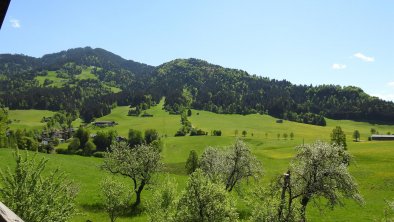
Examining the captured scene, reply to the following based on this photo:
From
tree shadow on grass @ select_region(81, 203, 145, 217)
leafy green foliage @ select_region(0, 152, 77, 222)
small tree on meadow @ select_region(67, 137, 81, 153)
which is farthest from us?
small tree on meadow @ select_region(67, 137, 81, 153)

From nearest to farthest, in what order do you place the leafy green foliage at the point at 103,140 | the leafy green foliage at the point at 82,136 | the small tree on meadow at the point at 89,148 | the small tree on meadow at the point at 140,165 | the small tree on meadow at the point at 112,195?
the small tree on meadow at the point at 112,195 → the small tree on meadow at the point at 140,165 → the small tree on meadow at the point at 89,148 → the leafy green foliage at the point at 103,140 → the leafy green foliage at the point at 82,136

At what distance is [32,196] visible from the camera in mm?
26250

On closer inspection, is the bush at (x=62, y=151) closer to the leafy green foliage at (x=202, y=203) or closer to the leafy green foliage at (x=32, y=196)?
the leafy green foliage at (x=202, y=203)

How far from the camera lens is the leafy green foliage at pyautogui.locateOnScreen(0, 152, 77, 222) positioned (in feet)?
83.4

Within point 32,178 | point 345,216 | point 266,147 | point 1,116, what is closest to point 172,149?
point 266,147

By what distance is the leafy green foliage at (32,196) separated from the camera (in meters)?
25.4

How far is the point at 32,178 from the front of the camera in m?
27.5

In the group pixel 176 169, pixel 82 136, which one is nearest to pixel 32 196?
pixel 176 169

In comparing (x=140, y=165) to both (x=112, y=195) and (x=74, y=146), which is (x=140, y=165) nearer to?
(x=112, y=195)

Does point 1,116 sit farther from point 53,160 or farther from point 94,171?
point 94,171

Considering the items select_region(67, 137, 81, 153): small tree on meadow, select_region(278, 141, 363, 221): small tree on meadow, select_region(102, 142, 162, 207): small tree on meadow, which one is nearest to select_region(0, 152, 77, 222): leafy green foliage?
select_region(278, 141, 363, 221): small tree on meadow

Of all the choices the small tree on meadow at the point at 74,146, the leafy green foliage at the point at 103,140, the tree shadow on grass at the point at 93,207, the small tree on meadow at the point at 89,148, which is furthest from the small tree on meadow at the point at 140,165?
the leafy green foliage at the point at 103,140

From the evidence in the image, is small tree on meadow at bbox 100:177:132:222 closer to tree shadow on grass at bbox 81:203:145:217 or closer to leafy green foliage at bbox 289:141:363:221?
tree shadow on grass at bbox 81:203:145:217

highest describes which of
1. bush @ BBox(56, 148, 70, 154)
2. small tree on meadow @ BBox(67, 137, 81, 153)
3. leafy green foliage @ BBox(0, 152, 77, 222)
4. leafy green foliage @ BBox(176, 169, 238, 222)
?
leafy green foliage @ BBox(0, 152, 77, 222)
